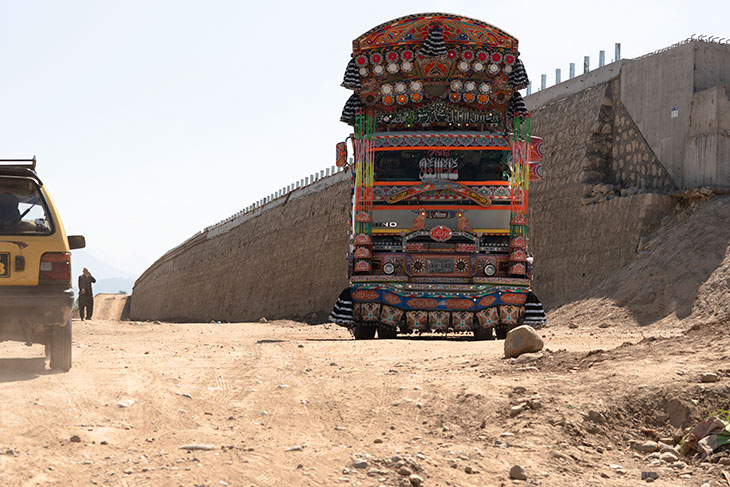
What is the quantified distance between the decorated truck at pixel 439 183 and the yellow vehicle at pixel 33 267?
6.78 meters

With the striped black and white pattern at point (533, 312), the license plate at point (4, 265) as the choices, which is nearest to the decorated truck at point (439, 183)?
the striped black and white pattern at point (533, 312)

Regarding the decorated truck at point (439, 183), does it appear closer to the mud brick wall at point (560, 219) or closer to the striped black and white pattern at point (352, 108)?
the striped black and white pattern at point (352, 108)

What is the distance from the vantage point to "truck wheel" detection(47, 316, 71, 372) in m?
9.58

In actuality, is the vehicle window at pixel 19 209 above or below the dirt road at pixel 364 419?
above

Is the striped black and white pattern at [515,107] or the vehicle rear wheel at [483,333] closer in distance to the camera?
the vehicle rear wheel at [483,333]

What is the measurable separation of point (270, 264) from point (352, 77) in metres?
29.1

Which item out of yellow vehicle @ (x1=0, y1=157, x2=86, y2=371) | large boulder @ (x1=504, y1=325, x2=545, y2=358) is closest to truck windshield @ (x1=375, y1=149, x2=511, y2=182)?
large boulder @ (x1=504, y1=325, x2=545, y2=358)

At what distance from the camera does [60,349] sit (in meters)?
9.59

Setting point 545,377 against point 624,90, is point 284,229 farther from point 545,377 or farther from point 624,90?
point 545,377

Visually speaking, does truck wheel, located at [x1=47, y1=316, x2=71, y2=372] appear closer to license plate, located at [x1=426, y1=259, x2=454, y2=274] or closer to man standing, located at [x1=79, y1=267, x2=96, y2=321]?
license plate, located at [x1=426, y1=259, x2=454, y2=274]

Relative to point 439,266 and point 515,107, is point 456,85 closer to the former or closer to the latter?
point 515,107

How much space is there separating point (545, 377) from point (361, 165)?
316 inches

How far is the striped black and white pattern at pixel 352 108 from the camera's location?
16345 millimetres

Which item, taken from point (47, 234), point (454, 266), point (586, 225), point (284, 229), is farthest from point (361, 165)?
point (284, 229)
